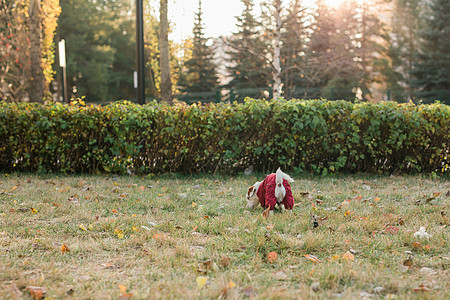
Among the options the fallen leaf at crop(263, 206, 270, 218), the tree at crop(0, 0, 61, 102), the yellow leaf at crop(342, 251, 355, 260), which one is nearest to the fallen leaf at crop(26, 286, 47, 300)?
the yellow leaf at crop(342, 251, 355, 260)

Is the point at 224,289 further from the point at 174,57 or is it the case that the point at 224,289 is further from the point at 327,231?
the point at 174,57

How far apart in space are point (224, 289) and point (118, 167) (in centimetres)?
472

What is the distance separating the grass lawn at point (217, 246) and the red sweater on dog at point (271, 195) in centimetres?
13

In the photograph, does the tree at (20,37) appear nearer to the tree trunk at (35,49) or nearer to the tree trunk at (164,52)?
the tree trunk at (35,49)

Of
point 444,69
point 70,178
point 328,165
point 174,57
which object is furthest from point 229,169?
point 444,69

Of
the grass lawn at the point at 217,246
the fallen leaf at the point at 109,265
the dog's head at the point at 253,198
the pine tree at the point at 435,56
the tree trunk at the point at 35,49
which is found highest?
the pine tree at the point at 435,56

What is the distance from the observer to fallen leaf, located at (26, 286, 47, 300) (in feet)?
7.79

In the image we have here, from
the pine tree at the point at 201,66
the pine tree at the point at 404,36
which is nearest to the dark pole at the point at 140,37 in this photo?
the pine tree at the point at 201,66

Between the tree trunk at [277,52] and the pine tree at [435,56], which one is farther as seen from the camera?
the pine tree at [435,56]

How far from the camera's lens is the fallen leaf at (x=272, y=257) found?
9.70 ft

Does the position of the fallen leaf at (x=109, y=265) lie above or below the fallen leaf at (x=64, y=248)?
below

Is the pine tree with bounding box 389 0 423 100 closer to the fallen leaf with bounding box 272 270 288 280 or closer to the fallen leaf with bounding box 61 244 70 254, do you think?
the fallen leaf with bounding box 272 270 288 280

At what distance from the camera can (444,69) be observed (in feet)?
96.7

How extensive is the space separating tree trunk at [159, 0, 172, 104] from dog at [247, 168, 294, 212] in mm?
6646
